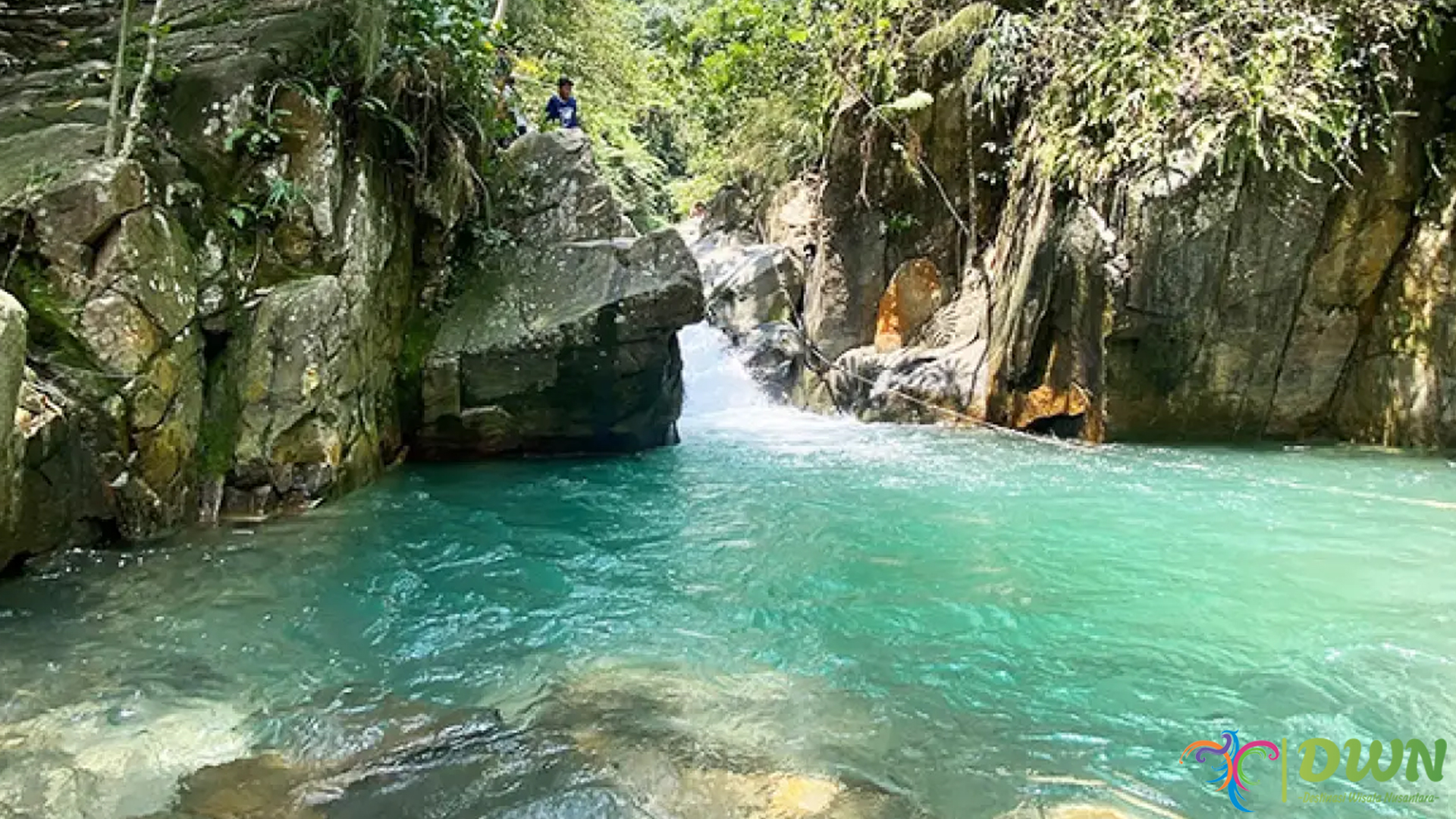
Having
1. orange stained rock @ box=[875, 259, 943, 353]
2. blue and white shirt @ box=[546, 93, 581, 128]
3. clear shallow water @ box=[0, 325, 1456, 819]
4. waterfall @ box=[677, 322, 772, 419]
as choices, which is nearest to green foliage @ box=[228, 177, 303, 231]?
clear shallow water @ box=[0, 325, 1456, 819]

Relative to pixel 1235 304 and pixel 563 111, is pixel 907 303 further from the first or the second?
pixel 563 111

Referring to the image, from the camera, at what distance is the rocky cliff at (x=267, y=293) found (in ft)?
18.4

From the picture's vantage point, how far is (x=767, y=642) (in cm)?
456

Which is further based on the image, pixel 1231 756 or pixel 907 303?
pixel 907 303

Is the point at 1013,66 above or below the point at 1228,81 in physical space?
above

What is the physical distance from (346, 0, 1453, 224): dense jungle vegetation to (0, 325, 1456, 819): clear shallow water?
408cm

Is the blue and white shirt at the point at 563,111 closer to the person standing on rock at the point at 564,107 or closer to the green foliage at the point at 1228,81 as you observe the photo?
the person standing on rock at the point at 564,107

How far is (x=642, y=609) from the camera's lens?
5.03 metres

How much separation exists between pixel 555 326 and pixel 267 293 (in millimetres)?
2773

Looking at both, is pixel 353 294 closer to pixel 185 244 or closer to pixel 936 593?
pixel 185 244

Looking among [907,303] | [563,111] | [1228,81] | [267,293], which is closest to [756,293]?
[907,303]

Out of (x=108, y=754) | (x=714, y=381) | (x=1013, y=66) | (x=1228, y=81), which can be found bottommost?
(x=108, y=754)

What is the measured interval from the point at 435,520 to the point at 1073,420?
25.1ft

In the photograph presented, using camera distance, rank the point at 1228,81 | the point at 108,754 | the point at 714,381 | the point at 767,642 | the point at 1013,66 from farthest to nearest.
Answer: the point at 714,381 < the point at 1013,66 < the point at 1228,81 < the point at 767,642 < the point at 108,754
